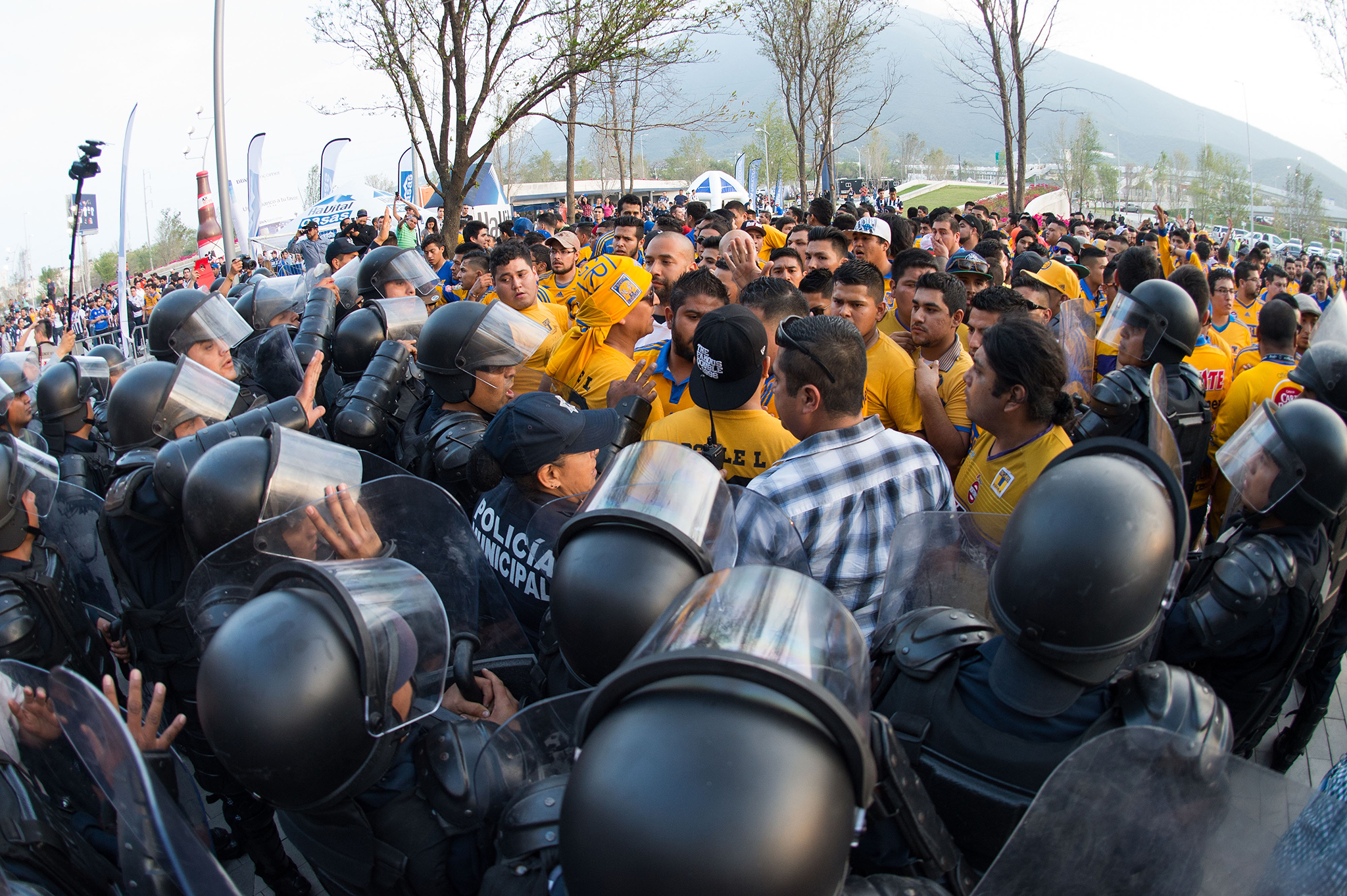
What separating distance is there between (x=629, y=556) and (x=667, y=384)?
8.34 ft

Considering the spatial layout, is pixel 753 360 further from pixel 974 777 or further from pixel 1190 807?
pixel 1190 807

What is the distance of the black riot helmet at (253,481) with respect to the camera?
2.43 meters

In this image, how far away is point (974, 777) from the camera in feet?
5.17

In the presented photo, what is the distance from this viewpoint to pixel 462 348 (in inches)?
148

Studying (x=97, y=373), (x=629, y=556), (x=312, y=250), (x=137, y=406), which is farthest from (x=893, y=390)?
(x=312, y=250)

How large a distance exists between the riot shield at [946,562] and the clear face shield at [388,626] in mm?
1194

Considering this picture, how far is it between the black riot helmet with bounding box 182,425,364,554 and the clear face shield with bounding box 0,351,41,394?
3190mm

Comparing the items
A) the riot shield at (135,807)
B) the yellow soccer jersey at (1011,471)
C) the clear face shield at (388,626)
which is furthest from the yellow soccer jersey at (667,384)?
the riot shield at (135,807)

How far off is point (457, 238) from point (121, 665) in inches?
350

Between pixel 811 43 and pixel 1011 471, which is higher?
pixel 811 43

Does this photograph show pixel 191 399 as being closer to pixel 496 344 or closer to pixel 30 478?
pixel 30 478

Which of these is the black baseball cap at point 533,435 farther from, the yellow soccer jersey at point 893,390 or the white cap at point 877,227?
the white cap at point 877,227

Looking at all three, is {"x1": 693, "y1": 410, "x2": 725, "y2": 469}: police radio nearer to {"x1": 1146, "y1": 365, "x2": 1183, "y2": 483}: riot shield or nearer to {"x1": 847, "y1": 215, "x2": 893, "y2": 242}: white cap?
{"x1": 1146, "y1": 365, "x2": 1183, "y2": 483}: riot shield

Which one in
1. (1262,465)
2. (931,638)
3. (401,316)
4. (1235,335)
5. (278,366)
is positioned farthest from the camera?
(1235,335)
